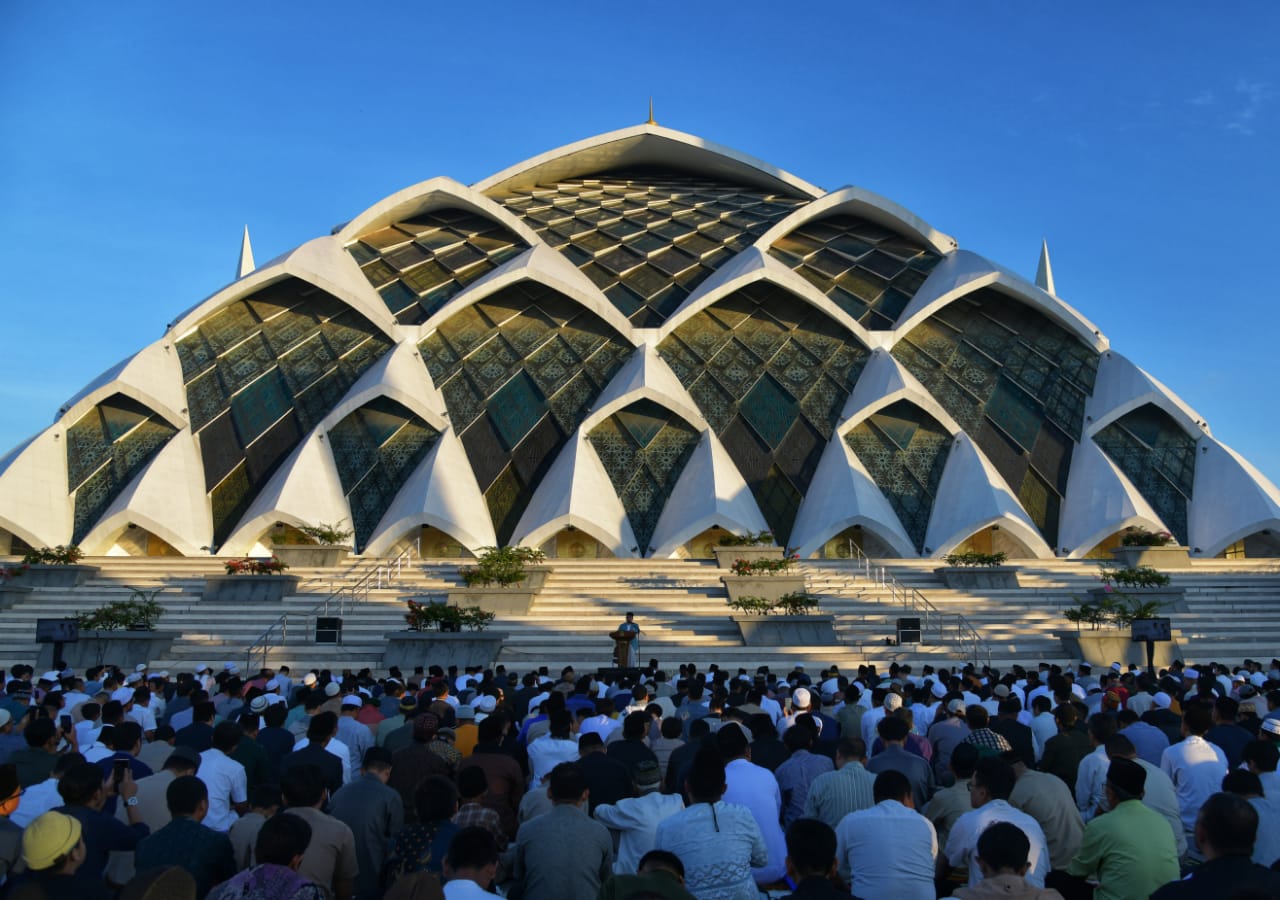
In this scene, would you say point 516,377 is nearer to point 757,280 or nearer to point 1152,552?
point 757,280

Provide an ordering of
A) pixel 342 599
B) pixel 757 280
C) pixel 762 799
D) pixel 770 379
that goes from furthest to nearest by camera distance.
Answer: pixel 757 280
pixel 770 379
pixel 342 599
pixel 762 799

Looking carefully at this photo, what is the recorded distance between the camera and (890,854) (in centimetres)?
416

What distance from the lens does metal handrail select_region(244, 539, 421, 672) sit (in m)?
16.8

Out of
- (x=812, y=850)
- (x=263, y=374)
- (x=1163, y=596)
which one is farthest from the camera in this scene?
(x=263, y=374)

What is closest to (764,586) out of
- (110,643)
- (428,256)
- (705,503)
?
(705,503)

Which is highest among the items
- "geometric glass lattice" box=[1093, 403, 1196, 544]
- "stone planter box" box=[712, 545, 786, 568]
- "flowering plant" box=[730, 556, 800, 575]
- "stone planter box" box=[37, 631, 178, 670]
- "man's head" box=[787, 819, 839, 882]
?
"geometric glass lattice" box=[1093, 403, 1196, 544]

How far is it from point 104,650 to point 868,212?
85.5ft

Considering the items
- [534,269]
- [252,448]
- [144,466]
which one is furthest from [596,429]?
[144,466]

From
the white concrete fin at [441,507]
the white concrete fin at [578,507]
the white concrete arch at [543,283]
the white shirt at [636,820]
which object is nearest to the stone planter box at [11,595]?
the white concrete fin at [441,507]

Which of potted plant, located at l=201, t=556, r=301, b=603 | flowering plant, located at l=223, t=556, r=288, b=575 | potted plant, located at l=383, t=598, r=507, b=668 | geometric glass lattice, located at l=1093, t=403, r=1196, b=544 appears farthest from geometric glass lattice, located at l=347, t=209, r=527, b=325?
geometric glass lattice, located at l=1093, t=403, r=1196, b=544

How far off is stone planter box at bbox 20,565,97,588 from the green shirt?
2094 cm

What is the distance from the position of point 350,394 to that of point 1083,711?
22.2 m

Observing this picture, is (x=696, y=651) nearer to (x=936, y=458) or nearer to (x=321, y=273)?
(x=936, y=458)

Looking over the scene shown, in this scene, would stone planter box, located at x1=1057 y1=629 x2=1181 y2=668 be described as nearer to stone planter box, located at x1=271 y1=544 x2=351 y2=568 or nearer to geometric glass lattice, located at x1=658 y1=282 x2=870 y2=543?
geometric glass lattice, located at x1=658 y1=282 x2=870 y2=543
